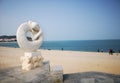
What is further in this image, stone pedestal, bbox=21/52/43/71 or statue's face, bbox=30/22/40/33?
statue's face, bbox=30/22/40/33

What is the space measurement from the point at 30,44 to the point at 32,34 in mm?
690

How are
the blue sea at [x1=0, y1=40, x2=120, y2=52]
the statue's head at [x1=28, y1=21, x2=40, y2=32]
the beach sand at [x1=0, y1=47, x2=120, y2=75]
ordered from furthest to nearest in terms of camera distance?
the blue sea at [x1=0, y1=40, x2=120, y2=52], the beach sand at [x1=0, y1=47, x2=120, y2=75], the statue's head at [x1=28, y1=21, x2=40, y2=32]

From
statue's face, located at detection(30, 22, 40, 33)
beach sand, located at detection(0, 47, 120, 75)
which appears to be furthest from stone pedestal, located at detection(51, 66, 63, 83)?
Answer: beach sand, located at detection(0, 47, 120, 75)

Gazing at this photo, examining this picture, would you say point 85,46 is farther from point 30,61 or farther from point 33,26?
point 30,61

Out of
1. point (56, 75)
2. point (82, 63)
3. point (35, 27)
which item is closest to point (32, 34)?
point (35, 27)

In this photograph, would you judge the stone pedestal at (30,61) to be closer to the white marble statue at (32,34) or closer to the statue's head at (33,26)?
the white marble statue at (32,34)

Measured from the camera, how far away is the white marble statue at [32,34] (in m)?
5.04

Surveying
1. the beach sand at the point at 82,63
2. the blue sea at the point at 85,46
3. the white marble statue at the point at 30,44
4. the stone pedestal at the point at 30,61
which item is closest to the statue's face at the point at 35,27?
the white marble statue at the point at 30,44

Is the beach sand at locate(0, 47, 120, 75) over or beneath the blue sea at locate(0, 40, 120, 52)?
over

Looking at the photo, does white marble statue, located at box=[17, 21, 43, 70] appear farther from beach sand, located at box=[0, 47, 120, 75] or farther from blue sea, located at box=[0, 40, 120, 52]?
blue sea, located at box=[0, 40, 120, 52]

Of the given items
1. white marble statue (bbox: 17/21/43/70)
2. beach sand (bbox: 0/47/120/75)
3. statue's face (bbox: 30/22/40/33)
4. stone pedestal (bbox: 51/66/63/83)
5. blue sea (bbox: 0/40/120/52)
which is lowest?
blue sea (bbox: 0/40/120/52)

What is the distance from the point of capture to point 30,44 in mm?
5250

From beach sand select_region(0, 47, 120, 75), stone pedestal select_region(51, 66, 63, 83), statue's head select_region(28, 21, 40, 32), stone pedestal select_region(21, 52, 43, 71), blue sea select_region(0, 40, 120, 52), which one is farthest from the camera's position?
blue sea select_region(0, 40, 120, 52)

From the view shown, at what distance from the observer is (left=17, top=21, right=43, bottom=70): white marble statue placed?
197 inches
